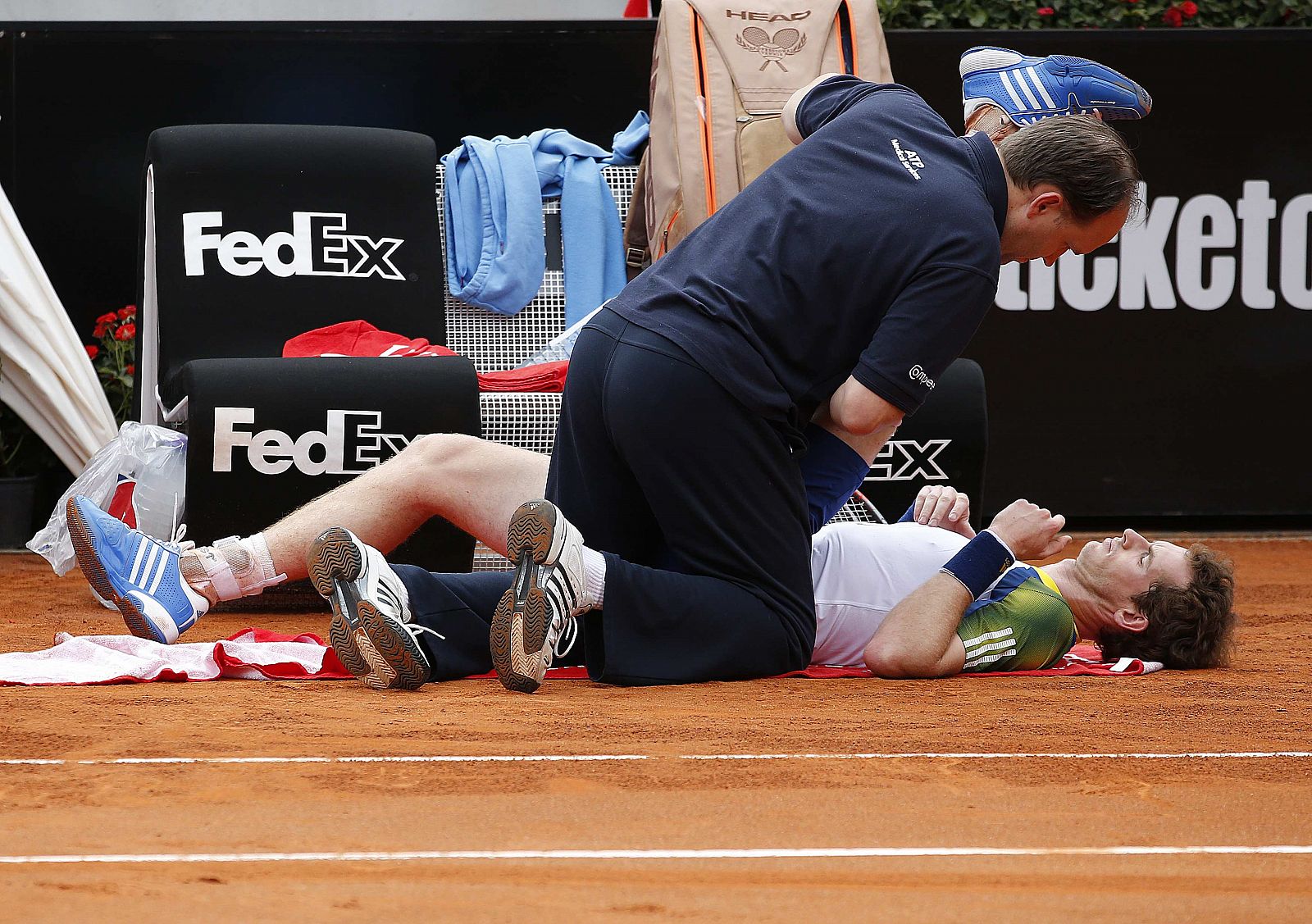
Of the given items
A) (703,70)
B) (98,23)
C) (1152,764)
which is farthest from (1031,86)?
(98,23)

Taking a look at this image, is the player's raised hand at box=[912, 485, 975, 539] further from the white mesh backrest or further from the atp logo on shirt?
the white mesh backrest

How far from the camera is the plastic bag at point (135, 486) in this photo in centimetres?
384

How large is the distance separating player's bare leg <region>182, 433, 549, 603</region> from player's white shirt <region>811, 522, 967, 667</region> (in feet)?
1.79

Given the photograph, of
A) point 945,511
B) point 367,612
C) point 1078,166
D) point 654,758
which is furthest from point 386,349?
point 654,758

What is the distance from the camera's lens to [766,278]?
2.56m

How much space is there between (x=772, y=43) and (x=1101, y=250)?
160 centimetres

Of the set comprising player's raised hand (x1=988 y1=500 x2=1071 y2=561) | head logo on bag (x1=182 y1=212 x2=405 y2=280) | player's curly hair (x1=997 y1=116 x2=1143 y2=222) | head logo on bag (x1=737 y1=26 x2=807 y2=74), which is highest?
head logo on bag (x1=737 y1=26 x2=807 y2=74)

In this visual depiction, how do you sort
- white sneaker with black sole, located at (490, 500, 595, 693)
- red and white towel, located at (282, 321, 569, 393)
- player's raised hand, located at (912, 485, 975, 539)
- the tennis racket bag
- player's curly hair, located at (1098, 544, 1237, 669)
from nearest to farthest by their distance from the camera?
white sneaker with black sole, located at (490, 500, 595, 693) < player's curly hair, located at (1098, 544, 1237, 669) < player's raised hand, located at (912, 485, 975, 539) < red and white towel, located at (282, 321, 569, 393) < the tennis racket bag

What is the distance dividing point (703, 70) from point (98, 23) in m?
2.15

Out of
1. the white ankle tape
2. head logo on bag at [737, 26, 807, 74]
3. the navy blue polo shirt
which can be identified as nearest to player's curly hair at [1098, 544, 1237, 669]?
the navy blue polo shirt

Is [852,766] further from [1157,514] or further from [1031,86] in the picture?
[1157,514]

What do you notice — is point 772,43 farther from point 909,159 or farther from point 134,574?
point 134,574

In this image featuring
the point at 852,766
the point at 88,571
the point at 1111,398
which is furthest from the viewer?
the point at 1111,398

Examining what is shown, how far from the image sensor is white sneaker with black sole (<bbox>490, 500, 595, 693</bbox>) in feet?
7.70
